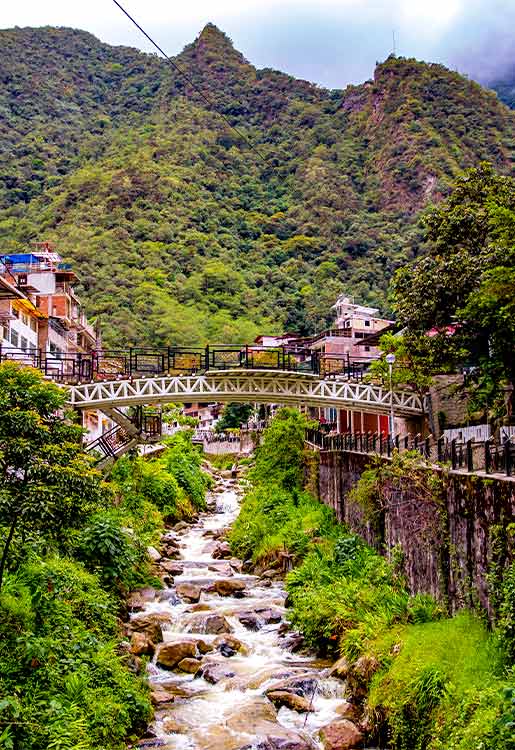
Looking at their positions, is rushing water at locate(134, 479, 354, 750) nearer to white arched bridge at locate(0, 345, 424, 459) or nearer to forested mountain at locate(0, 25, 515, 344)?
white arched bridge at locate(0, 345, 424, 459)

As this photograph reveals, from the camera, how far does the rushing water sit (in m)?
13.4

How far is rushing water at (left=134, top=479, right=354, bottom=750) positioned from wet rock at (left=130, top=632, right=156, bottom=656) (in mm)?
291

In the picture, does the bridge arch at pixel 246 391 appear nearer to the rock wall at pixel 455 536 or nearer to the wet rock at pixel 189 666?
the rock wall at pixel 455 536

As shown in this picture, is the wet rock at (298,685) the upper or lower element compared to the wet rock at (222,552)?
lower

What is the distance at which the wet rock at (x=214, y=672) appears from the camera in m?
16.2

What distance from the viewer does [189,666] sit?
1672 cm

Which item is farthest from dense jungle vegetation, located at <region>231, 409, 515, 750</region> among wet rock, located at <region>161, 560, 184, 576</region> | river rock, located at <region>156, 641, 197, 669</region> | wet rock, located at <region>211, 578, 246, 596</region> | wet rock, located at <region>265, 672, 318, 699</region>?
wet rock, located at <region>161, 560, 184, 576</region>

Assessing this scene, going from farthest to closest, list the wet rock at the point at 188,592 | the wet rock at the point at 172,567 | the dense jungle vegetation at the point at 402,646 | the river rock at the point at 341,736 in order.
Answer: the wet rock at the point at 172,567 → the wet rock at the point at 188,592 → the river rock at the point at 341,736 → the dense jungle vegetation at the point at 402,646

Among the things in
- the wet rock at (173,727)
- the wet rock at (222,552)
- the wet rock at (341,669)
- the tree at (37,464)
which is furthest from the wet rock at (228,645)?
the wet rock at (222,552)

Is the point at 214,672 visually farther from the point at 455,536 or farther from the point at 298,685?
the point at 455,536

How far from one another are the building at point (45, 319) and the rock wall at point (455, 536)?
18.3 m

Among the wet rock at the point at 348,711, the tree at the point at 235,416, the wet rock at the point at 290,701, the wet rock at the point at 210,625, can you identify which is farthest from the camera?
the tree at the point at 235,416

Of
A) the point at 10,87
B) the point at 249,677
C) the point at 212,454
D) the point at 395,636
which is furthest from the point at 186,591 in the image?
the point at 10,87

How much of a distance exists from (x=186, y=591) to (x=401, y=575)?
26.0 ft
